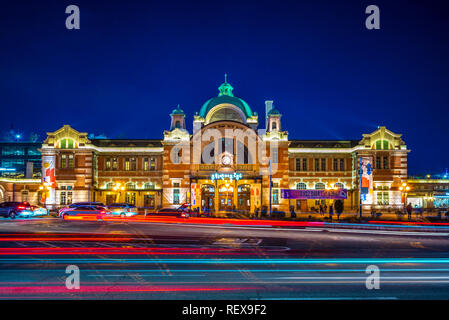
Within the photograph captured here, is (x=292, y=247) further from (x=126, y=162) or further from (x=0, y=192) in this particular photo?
(x=0, y=192)

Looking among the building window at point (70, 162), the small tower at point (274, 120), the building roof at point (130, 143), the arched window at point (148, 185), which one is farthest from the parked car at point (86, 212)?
the small tower at point (274, 120)

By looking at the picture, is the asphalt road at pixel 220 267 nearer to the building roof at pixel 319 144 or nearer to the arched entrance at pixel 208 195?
the arched entrance at pixel 208 195

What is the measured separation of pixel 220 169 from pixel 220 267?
37306mm

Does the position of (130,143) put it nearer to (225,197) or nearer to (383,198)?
(225,197)

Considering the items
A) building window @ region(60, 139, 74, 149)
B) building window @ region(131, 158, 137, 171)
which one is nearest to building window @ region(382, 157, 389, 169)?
building window @ region(131, 158, 137, 171)

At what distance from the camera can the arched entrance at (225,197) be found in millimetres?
50719

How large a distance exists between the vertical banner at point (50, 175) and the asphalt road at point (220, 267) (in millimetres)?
31456

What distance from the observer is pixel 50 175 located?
49469mm

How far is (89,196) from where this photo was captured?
49906 millimetres

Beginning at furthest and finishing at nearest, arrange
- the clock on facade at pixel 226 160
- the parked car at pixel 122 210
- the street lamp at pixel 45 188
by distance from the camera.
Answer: the clock on facade at pixel 226 160 → the street lamp at pixel 45 188 → the parked car at pixel 122 210

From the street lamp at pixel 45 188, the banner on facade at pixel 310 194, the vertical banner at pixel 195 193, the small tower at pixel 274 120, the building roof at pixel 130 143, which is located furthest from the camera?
the small tower at pixel 274 120
